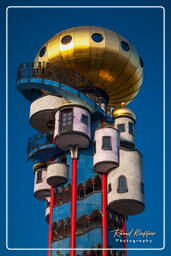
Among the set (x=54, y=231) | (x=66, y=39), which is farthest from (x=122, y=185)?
(x=66, y=39)

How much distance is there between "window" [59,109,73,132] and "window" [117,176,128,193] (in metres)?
4.34

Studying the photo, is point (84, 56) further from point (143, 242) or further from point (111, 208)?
point (143, 242)

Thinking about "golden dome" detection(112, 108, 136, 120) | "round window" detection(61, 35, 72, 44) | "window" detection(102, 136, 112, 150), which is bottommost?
"window" detection(102, 136, 112, 150)

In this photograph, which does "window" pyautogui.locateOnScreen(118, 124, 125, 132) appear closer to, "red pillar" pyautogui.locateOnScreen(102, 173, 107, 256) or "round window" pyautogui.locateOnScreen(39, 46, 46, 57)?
"red pillar" pyautogui.locateOnScreen(102, 173, 107, 256)

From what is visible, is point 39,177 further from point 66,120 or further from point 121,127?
point 121,127

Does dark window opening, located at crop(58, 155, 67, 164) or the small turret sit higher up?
the small turret

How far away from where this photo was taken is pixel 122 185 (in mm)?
34094

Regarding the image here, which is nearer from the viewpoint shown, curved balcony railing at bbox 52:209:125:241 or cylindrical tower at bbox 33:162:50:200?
curved balcony railing at bbox 52:209:125:241

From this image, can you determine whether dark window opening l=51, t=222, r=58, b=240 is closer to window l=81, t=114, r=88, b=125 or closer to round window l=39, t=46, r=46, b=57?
window l=81, t=114, r=88, b=125

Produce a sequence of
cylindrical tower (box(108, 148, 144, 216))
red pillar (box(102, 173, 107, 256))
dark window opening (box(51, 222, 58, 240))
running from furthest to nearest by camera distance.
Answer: dark window opening (box(51, 222, 58, 240)) → cylindrical tower (box(108, 148, 144, 216)) → red pillar (box(102, 173, 107, 256))

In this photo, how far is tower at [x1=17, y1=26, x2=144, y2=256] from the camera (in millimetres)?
33969

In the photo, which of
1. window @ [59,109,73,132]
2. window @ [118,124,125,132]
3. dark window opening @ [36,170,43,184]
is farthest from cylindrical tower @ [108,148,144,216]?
dark window opening @ [36,170,43,184]

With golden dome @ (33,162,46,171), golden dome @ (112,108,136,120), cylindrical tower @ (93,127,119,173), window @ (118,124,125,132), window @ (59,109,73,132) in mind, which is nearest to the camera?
cylindrical tower @ (93,127,119,173)

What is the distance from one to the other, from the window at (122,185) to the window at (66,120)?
434 cm
